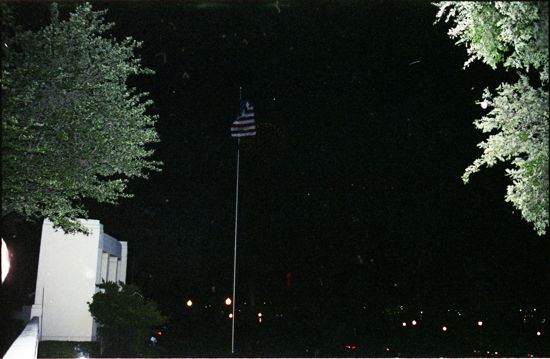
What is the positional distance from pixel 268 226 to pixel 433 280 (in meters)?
21.6

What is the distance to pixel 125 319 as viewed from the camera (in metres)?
18.2

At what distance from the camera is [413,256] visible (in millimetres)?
56312

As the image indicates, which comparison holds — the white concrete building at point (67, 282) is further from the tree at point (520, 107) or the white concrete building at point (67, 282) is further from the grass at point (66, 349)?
the tree at point (520, 107)

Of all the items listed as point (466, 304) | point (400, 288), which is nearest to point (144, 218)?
point (400, 288)

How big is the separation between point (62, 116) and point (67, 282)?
11.4 meters

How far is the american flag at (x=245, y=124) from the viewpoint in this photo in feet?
81.8

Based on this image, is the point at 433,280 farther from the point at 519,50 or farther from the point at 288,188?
the point at 519,50

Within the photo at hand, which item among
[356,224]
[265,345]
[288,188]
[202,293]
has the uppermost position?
[288,188]

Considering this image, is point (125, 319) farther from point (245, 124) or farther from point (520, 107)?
point (520, 107)

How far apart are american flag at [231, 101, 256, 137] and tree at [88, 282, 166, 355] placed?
931 cm

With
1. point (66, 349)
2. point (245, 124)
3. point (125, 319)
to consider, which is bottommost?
point (66, 349)

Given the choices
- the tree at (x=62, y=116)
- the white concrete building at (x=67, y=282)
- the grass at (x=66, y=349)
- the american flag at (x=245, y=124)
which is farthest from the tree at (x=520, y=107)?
the white concrete building at (x=67, y=282)

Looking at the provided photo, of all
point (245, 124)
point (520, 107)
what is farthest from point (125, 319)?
point (520, 107)

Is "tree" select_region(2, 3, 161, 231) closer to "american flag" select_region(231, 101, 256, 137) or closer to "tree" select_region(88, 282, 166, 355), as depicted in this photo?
"tree" select_region(88, 282, 166, 355)
